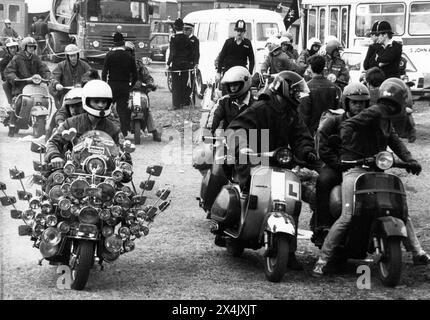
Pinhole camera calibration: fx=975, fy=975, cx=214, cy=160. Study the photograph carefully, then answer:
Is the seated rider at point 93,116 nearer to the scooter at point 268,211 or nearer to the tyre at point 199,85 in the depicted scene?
the scooter at point 268,211

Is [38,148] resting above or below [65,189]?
above

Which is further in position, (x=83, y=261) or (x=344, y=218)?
(x=344, y=218)

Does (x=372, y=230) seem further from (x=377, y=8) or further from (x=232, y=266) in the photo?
(x=377, y=8)

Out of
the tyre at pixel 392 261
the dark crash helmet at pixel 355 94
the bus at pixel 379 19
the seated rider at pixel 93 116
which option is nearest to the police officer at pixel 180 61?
the bus at pixel 379 19

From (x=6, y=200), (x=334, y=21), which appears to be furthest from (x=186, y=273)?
(x=334, y=21)

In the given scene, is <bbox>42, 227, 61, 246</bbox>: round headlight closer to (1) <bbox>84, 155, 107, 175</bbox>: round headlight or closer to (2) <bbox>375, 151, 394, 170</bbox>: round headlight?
(1) <bbox>84, 155, 107, 175</bbox>: round headlight

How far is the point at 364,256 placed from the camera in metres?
7.65

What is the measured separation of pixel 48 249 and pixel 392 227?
2507 millimetres

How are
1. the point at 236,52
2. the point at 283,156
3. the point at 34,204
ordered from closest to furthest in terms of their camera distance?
the point at 34,204
the point at 283,156
the point at 236,52

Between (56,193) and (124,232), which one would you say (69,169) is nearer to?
(56,193)

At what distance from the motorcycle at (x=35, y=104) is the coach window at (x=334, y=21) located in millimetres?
10379

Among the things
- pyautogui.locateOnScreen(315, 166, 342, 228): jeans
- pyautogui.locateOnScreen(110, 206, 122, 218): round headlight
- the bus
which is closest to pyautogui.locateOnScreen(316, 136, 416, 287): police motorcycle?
pyautogui.locateOnScreen(315, 166, 342, 228): jeans

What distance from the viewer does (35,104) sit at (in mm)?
16797

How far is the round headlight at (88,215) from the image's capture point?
6.86 meters
